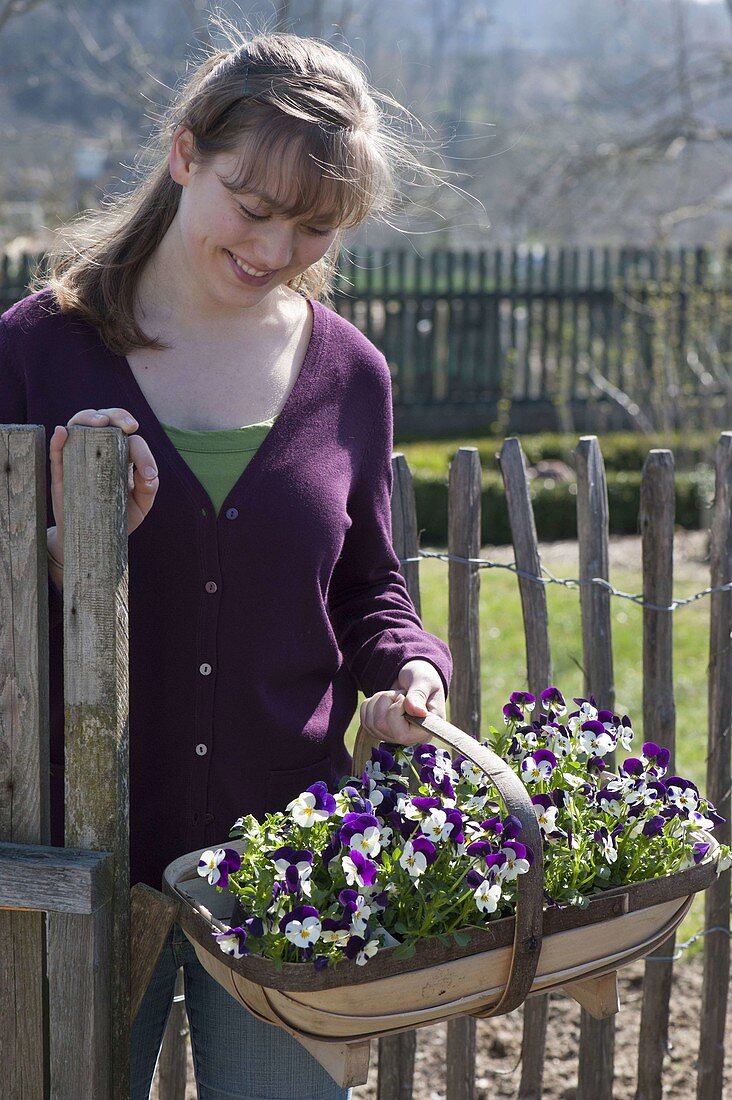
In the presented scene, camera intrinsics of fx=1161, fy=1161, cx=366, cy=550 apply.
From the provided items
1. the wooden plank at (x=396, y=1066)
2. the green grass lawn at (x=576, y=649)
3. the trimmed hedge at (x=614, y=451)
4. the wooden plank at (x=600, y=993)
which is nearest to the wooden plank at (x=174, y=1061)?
the wooden plank at (x=396, y=1066)

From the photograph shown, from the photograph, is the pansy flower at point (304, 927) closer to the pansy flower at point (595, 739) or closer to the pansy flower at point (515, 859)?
the pansy flower at point (515, 859)

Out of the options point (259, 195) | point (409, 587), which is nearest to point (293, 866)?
point (259, 195)

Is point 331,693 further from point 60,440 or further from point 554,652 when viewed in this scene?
point 554,652

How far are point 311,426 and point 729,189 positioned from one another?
23672 millimetres

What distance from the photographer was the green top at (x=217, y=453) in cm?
150

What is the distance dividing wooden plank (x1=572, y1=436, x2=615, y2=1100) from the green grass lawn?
1614mm

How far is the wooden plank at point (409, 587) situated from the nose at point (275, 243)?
2.34ft

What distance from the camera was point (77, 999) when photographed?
4.34ft

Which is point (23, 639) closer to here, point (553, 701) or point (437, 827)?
point (437, 827)

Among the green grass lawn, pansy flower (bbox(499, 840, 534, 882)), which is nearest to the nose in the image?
pansy flower (bbox(499, 840, 534, 882))

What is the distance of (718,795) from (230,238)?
151 centimetres

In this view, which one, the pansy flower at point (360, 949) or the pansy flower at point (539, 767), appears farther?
the pansy flower at point (539, 767)

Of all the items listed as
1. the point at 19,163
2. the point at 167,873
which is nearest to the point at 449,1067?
the point at 167,873

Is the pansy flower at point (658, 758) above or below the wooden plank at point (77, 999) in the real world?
above
